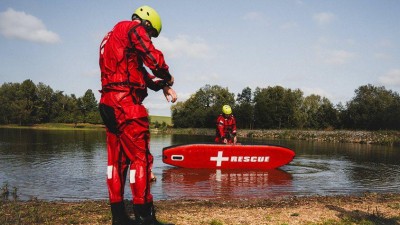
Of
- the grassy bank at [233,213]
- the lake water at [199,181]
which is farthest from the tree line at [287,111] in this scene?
the grassy bank at [233,213]

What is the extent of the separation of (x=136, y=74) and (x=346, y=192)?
317 inches

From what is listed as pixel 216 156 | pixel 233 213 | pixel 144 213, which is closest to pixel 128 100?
pixel 144 213

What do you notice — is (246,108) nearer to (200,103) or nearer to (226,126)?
(200,103)

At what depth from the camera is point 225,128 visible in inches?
617

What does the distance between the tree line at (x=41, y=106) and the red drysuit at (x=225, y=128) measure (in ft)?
266

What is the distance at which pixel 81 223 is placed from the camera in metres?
5.12

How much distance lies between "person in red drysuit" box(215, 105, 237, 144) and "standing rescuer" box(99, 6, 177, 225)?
36.3ft

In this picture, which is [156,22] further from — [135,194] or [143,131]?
[135,194]

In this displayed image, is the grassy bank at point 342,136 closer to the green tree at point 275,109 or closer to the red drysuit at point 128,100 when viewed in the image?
the green tree at point 275,109

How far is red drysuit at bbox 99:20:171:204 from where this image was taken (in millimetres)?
4066

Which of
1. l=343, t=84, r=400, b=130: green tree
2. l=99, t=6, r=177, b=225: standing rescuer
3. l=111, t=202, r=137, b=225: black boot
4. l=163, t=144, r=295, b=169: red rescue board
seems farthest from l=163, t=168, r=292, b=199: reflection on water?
l=343, t=84, r=400, b=130: green tree

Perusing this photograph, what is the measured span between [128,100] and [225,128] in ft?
38.4

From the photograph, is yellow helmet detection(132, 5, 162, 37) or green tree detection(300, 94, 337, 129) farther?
green tree detection(300, 94, 337, 129)

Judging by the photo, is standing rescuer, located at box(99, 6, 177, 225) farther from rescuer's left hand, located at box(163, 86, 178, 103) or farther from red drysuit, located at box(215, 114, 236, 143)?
red drysuit, located at box(215, 114, 236, 143)
